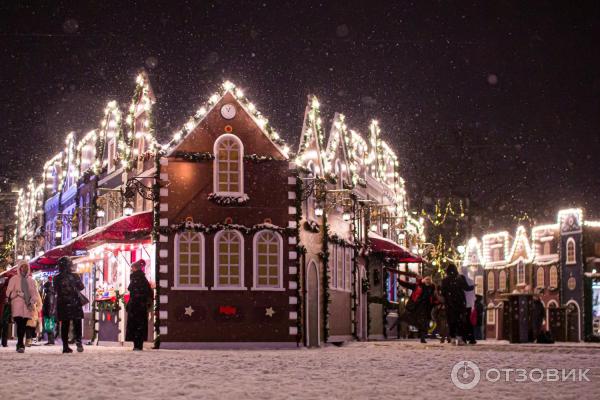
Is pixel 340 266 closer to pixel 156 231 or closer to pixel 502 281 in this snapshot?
pixel 156 231

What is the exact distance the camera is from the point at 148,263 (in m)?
27.4

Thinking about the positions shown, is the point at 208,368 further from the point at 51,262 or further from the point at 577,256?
the point at 577,256

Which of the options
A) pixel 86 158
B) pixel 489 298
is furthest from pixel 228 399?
pixel 489 298

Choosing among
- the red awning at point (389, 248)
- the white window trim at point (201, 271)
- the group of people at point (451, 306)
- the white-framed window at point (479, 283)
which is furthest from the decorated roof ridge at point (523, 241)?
the white window trim at point (201, 271)

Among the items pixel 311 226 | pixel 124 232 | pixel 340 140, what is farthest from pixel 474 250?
pixel 124 232

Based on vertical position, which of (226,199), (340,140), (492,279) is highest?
(340,140)

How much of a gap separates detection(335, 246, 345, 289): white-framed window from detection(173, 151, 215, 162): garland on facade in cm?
707

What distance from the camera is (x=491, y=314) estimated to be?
62.1m

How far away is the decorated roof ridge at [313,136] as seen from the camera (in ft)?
94.1

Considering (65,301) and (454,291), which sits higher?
(454,291)

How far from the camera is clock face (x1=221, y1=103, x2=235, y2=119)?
2594 cm

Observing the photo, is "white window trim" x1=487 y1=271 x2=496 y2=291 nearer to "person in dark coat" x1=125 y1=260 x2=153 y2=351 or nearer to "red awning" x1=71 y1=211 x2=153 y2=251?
"red awning" x1=71 y1=211 x2=153 y2=251
